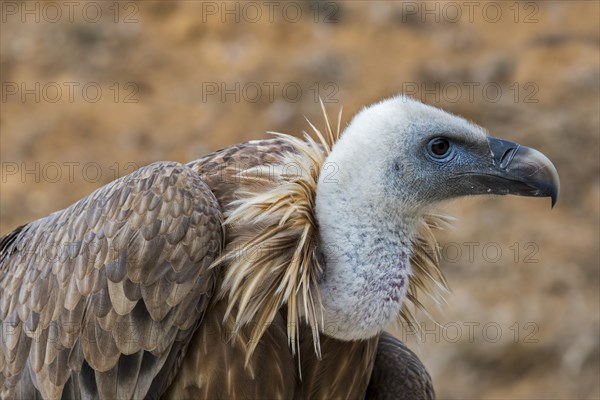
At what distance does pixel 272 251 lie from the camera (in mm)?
4340

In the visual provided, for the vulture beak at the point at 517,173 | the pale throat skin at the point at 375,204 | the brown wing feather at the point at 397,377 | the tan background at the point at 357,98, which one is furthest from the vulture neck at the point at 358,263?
the tan background at the point at 357,98

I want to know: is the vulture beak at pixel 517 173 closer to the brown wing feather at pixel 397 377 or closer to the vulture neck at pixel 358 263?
the vulture neck at pixel 358 263

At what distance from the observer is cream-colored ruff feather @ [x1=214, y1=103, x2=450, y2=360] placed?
4.27 meters

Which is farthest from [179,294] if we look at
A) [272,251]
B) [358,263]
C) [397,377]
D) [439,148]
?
[397,377]

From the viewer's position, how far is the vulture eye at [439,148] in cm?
434

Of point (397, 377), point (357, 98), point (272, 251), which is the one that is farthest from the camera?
point (357, 98)

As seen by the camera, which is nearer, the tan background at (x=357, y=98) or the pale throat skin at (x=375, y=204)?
the pale throat skin at (x=375, y=204)

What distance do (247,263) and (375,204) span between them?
0.60 meters

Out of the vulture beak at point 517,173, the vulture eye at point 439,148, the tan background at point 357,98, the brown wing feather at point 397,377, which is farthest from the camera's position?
the tan background at point 357,98

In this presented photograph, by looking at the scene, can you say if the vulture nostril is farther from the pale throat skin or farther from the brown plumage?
the brown plumage

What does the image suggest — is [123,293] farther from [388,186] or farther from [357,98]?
[357,98]

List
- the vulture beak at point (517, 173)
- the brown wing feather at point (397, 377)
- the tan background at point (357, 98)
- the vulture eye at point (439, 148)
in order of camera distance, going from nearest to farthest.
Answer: the vulture beak at point (517, 173) < the vulture eye at point (439, 148) < the brown wing feather at point (397, 377) < the tan background at point (357, 98)

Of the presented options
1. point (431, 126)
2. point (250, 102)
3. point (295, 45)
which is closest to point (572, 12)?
point (295, 45)

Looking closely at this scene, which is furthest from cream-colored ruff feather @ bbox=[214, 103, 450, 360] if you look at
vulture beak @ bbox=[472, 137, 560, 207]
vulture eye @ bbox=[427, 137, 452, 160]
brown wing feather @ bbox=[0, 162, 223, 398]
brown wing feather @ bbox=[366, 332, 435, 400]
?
brown wing feather @ bbox=[366, 332, 435, 400]
